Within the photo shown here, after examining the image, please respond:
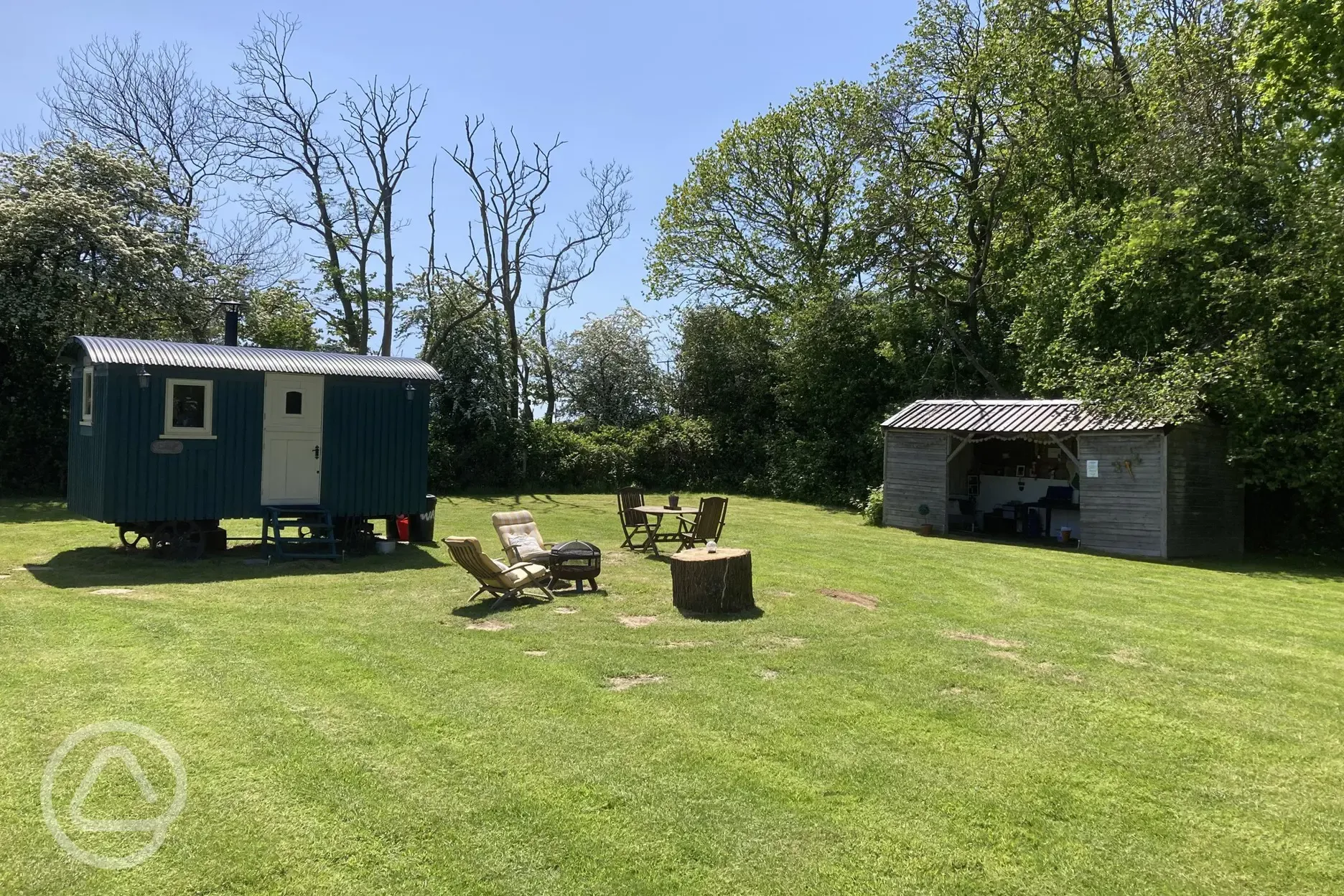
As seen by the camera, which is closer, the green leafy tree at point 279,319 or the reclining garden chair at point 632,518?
the reclining garden chair at point 632,518

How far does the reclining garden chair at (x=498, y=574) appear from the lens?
7781 mm

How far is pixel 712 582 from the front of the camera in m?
7.70

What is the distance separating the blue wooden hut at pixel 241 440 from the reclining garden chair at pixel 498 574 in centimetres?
385

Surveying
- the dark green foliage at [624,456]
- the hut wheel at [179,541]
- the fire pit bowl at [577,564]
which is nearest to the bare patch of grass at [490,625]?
the fire pit bowl at [577,564]

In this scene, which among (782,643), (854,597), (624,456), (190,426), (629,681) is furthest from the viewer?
(624,456)

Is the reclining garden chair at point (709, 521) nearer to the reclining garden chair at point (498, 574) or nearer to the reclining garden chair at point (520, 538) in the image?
the reclining garden chair at point (520, 538)

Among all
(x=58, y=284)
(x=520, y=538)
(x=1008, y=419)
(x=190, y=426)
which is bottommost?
(x=520, y=538)

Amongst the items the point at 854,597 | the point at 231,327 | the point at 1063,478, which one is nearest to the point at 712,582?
the point at 854,597

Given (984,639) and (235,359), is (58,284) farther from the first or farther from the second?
(984,639)

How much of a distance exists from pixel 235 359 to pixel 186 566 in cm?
274

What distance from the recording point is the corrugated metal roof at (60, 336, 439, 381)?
10188mm

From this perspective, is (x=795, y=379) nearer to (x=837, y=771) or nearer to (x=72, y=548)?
(x=72, y=548)

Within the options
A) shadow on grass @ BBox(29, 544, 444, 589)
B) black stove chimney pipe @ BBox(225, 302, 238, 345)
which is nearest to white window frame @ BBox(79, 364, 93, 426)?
shadow on grass @ BBox(29, 544, 444, 589)

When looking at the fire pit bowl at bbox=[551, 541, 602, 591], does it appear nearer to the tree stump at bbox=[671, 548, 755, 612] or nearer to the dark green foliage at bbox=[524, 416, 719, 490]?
the tree stump at bbox=[671, 548, 755, 612]
